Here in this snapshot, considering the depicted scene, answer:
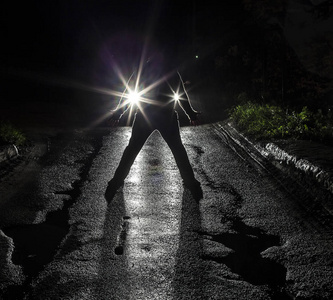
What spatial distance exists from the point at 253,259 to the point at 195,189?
1.88 m

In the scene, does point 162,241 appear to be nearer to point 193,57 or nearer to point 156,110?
point 156,110

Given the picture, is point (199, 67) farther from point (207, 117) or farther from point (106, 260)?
point (106, 260)

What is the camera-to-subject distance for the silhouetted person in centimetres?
473

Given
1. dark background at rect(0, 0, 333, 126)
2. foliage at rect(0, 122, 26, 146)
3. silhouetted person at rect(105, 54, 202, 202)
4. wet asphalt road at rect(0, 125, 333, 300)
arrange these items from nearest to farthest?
1. wet asphalt road at rect(0, 125, 333, 300)
2. silhouetted person at rect(105, 54, 202, 202)
3. foliage at rect(0, 122, 26, 146)
4. dark background at rect(0, 0, 333, 126)

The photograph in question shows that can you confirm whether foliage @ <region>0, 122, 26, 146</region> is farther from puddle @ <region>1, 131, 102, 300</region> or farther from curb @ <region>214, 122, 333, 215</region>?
curb @ <region>214, 122, 333, 215</region>

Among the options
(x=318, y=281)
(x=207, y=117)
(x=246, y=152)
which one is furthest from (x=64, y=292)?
(x=207, y=117)

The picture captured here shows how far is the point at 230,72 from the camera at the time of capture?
22.6 metres

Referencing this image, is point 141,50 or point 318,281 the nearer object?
point 318,281

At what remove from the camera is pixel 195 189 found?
16.6 ft

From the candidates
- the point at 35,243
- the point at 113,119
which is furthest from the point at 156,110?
the point at 35,243

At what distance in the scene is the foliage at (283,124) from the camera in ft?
26.5

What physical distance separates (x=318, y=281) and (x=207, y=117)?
11470 mm

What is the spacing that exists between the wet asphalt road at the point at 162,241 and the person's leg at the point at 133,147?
0.43 feet

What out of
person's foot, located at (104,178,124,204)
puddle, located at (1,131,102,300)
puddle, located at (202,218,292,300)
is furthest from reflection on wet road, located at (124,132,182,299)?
puddle, located at (1,131,102,300)
